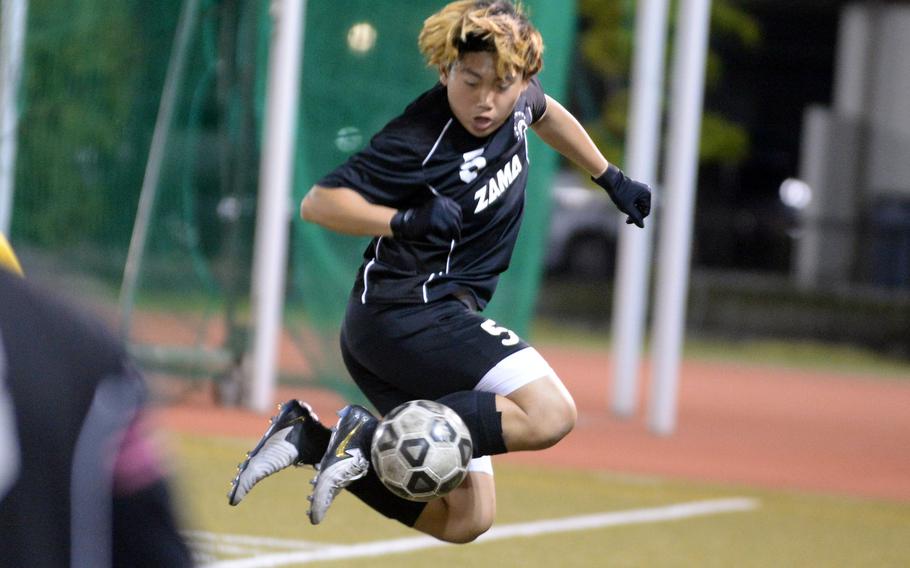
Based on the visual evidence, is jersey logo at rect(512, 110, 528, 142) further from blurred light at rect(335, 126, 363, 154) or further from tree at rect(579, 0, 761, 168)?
tree at rect(579, 0, 761, 168)

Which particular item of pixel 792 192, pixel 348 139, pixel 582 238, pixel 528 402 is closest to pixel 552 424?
pixel 528 402

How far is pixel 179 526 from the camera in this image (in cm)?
182

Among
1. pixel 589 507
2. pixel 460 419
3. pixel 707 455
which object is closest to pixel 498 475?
pixel 589 507

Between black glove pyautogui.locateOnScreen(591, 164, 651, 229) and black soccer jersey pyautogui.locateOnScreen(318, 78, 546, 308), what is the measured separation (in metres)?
0.41

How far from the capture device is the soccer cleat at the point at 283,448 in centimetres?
547

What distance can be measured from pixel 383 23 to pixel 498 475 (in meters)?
3.39

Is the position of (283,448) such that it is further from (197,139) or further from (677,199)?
(677,199)

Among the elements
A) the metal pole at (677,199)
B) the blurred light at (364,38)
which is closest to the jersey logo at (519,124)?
the blurred light at (364,38)

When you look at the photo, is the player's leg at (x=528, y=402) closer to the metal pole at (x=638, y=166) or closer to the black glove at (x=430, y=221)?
the black glove at (x=430, y=221)

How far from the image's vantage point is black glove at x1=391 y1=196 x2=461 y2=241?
495 centimetres

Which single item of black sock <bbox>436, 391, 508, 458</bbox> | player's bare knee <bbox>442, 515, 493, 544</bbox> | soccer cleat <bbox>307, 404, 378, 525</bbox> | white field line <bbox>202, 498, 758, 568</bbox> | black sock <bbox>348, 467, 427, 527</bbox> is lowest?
white field line <bbox>202, 498, 758, 568</bbox>

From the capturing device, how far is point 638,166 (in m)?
12.1

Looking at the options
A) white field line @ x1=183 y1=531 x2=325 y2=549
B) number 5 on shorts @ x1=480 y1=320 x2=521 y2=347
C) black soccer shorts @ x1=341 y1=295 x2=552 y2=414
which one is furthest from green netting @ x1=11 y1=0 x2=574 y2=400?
number 5 on shorts @ x1=480 y1=320 x2=521 y2=347

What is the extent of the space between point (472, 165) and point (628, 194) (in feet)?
2.43
